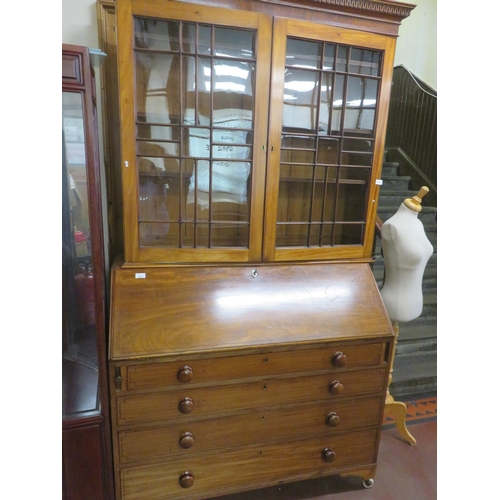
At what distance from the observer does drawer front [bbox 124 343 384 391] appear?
121 cm

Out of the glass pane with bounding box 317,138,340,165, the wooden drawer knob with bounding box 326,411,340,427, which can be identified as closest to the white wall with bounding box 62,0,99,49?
the glass pane with bounding box 317,138,340,165

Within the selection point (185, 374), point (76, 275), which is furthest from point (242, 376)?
point (76, 275)

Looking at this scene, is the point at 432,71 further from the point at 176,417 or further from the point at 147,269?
the point at 176,417

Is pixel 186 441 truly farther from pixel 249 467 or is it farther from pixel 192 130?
pixel 192 130

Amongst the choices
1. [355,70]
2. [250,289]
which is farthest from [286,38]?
[250,289]

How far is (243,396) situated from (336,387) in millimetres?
374

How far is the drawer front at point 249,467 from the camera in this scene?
1.29 m

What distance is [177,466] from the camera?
1301mm

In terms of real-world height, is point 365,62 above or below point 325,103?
above

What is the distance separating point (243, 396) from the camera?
1.31 metres

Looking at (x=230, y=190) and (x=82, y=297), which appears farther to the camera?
(x=230, y=190)

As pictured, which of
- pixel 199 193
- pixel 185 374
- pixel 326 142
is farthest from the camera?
pixel 326 142

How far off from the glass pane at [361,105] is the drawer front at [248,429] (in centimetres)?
116

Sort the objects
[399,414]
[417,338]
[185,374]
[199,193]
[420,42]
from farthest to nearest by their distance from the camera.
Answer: [420,42]
[417,338]
[399,414]
[199,193]
[185,374]
